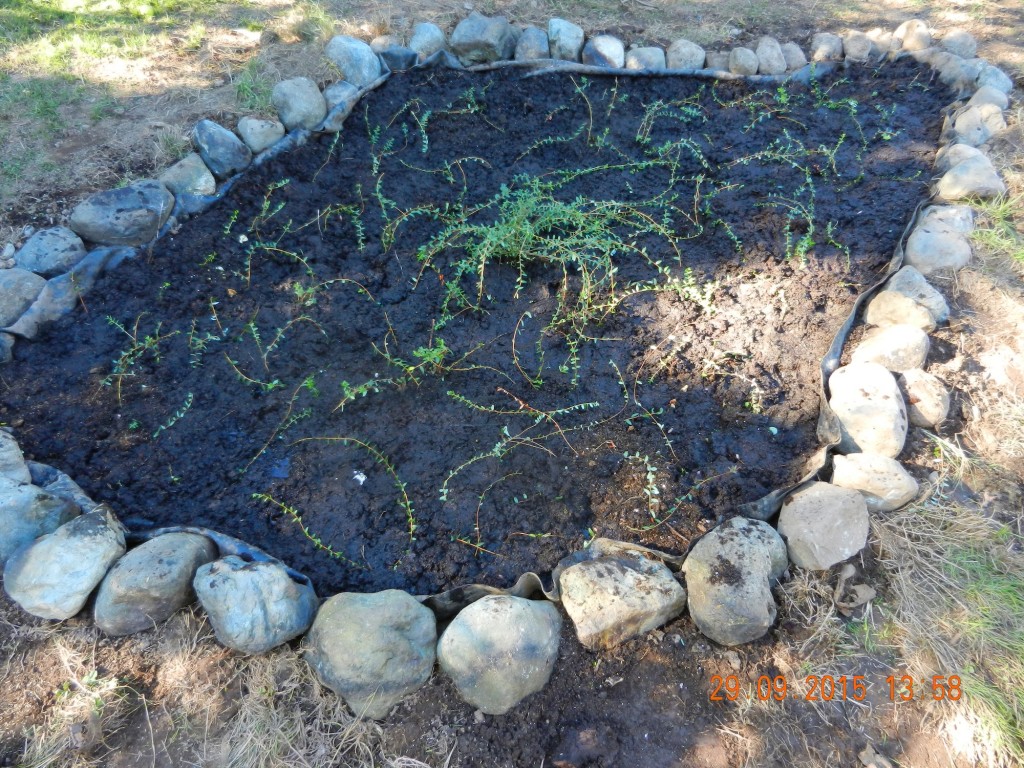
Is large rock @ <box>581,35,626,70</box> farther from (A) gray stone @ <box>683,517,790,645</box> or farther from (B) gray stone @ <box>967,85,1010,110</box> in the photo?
(A) gray stone @ <box>683,517,790,645</box>

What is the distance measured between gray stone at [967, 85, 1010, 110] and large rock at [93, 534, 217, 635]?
4.91 m

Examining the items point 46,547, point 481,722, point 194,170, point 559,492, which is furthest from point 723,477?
Answer: point 194,170

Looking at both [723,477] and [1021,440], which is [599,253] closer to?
[723,477]

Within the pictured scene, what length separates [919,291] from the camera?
275cm

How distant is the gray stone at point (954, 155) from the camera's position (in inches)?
136

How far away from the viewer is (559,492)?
2355 millimetres

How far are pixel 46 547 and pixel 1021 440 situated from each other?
3479 mm

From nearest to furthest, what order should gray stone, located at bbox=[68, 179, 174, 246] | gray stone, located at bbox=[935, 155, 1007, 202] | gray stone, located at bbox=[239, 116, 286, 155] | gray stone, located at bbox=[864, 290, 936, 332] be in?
gray stone, located at bbox=[864, 290, 936, 332] < gray stone, located at bbox=[68, 179, 174, 246] < gray stone, located at bbox=[935, 155, 1007, 202] < gray stone, located at bbox=[239, 116, 286, 155]

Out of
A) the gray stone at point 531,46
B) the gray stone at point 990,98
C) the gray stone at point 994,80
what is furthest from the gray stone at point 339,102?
the gray stone at point 994,80

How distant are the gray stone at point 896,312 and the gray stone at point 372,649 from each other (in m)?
2.30

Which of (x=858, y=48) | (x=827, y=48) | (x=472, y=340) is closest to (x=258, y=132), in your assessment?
(x=472, y=340)

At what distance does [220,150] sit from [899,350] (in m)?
3.47

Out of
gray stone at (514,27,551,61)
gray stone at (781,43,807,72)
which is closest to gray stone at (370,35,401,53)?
gray stone at (514,27,551,61)

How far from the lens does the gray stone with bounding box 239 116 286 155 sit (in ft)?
11.4
